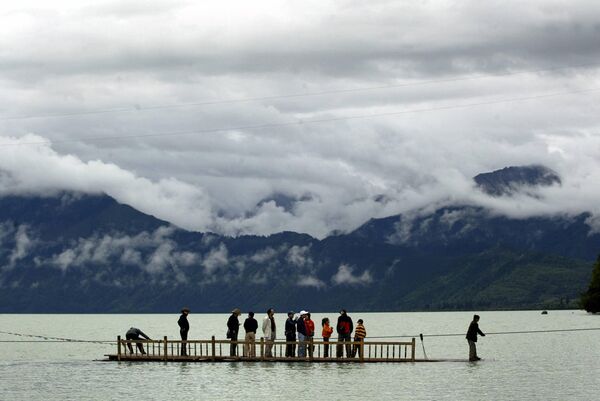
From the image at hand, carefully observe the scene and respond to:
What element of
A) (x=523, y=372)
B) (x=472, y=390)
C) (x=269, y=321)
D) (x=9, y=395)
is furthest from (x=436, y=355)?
(x=9, y=395)

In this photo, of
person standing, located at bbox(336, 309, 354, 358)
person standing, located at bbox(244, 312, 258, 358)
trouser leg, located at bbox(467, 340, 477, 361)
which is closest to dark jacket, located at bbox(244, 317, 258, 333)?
person standing, located at bbox(244, 312, 258, 358)

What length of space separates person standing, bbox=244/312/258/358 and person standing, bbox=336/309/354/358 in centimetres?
549

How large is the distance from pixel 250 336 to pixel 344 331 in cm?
655

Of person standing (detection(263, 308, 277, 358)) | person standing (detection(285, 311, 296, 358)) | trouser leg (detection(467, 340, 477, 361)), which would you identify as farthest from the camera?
trouser leg (detection(467, 340, 477, 361))

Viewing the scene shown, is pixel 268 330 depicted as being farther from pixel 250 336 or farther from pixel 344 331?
pixel 344 331

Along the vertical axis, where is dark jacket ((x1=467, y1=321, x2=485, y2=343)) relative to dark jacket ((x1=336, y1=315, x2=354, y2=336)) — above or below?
below

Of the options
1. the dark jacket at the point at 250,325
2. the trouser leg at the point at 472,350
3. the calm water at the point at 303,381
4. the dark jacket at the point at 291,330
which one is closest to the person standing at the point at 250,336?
the dark jacket at the point at 250,325

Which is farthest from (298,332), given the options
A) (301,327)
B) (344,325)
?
(344,325)

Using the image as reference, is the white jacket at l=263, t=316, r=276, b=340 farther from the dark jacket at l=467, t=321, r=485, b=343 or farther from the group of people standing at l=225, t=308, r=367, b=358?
the dark jacket at l=467, t=321, r=485, b=343

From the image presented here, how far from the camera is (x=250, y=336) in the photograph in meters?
76.3

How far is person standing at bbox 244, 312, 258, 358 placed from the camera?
2945 inches

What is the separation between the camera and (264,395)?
6125 centimetres

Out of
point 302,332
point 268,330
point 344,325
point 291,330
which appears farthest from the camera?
point 291,330

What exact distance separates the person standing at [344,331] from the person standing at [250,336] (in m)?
5.49
